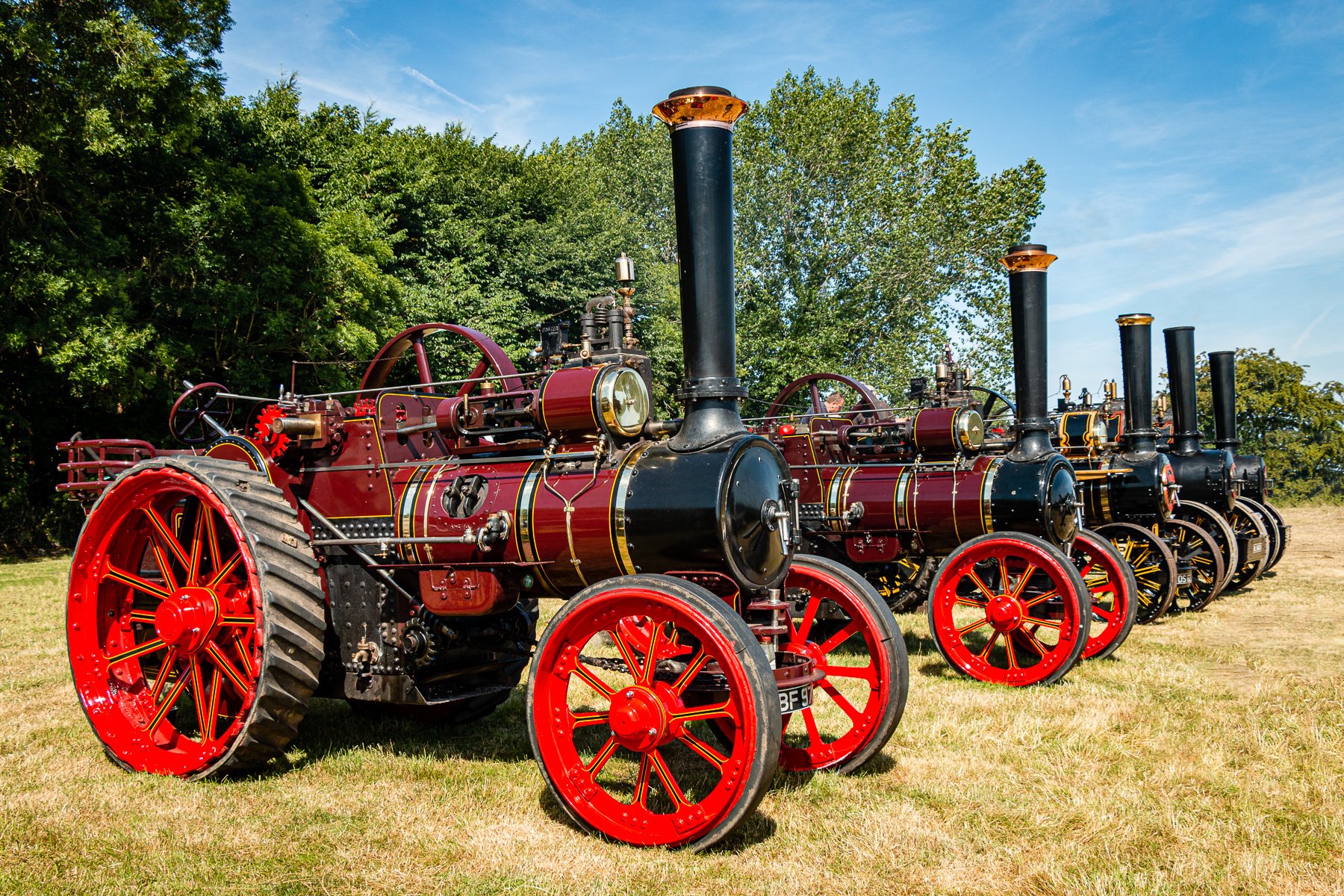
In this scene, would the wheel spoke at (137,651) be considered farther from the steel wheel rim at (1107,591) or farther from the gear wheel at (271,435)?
the steel wheel rim at (1107,591)

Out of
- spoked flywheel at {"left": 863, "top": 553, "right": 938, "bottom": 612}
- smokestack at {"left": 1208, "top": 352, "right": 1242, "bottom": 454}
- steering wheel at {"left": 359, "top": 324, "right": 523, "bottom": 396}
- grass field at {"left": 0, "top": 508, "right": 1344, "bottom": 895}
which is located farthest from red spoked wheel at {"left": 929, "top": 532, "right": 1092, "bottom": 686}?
smokestack at {"left": 1208, "top": 352, "right": 1242, "bottom": 454}

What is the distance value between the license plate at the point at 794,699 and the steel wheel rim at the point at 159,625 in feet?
6.69

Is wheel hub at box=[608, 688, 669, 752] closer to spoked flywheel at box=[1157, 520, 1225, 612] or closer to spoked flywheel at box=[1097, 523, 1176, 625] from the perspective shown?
spoked flywheel at box=[1097, 523, 1176, 625]

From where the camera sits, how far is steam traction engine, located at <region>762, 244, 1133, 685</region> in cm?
606

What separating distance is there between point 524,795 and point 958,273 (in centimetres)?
2419

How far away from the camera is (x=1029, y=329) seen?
7090 millimetres

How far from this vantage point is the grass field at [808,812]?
10.4 ft

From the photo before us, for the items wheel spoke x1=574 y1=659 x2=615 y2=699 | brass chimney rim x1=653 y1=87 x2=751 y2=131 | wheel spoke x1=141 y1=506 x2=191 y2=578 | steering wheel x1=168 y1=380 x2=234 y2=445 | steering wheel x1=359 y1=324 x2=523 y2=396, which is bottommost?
wheel spoke x1=574 y1=659 x2=615 y2=699

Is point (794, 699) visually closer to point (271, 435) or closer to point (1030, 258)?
point (271, 435)

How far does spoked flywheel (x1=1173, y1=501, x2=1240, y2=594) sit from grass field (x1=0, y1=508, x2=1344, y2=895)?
161 inches

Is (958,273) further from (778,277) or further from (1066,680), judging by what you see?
(1066,680)

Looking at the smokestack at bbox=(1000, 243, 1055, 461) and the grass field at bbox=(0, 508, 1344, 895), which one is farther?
the smokestack at bbox=(1000, 243, 1055, 461)

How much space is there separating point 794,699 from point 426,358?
253 cm

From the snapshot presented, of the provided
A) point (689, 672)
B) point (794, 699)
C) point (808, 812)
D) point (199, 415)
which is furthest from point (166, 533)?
point (808, 812)
